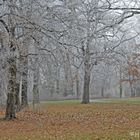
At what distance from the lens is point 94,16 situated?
25562 mm

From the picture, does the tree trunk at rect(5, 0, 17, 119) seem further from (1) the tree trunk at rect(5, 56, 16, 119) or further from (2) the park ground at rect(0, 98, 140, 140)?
(2) the park ground at rect(0, 98, 140, 140)

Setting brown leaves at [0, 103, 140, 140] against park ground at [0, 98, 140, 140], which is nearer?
park ground at [0, 98, 140, 140]

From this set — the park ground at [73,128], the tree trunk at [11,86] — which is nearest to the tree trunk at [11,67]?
the tree trunk at [11,86]

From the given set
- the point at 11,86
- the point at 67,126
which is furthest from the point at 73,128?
the point at 11,86

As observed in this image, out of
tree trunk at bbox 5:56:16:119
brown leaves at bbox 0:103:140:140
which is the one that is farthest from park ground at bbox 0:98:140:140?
tree trunk at bbox 5:56:16:119

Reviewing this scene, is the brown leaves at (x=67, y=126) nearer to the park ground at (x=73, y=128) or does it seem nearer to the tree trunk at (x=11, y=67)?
the park ground at (x=73, y=128)

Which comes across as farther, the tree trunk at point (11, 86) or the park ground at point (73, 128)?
the tree trunk at point (11, 86)

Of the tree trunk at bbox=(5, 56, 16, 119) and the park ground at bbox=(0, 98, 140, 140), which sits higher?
the tree trunk at bbox=(5, 56, 16, 119)

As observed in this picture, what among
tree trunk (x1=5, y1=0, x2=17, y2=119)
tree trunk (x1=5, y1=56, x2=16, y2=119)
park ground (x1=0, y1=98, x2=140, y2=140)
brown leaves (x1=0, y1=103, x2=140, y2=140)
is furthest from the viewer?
tree trunk (x1=5, y1=56, x2=16, y2=119)

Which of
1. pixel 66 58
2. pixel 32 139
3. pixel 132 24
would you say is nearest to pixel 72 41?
pixel 66 58

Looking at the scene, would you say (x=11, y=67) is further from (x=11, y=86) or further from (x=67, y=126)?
(x=67, y=126)

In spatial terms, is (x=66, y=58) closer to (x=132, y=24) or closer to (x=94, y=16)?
(x=94, y=16)

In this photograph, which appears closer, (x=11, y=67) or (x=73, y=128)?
(x=73, y=128)

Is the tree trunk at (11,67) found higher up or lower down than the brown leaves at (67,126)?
higher up
